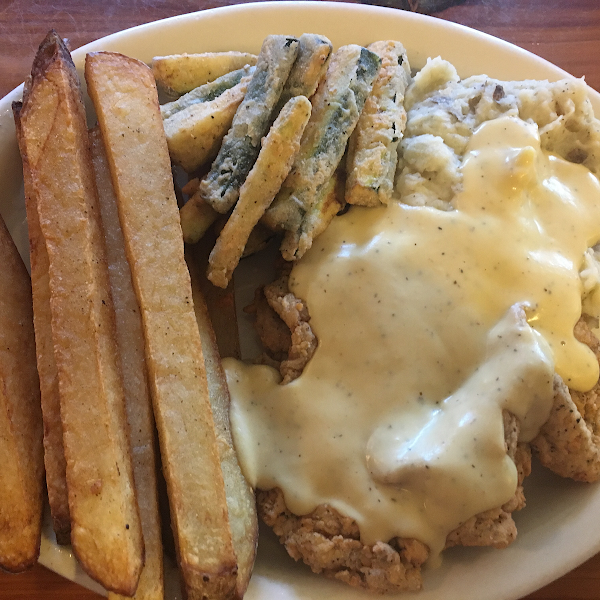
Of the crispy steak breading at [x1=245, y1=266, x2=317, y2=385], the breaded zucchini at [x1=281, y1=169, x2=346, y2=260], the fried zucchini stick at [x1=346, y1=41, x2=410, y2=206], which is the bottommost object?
the crispy steak breading at [x1=245, y1=266, x2=317, y2=385]

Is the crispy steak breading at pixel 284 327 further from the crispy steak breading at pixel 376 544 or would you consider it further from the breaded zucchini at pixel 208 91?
the breaded zucchini at pixel 208 91

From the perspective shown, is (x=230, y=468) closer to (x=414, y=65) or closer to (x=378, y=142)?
(x=378, y=142)

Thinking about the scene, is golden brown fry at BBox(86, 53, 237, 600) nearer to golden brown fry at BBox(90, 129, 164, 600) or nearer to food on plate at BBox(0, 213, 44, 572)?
golden brown fry at BBox(90, 129, 164, 600)

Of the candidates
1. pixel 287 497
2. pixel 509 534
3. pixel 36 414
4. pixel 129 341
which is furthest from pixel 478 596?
pixel 36 414

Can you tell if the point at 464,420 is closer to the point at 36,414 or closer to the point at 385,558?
the point at 385,558

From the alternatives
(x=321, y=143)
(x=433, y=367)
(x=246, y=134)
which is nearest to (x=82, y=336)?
(x=246, y=134)

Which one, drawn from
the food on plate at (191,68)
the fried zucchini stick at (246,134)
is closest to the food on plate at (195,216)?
the fried zucchini stick at (246,134)

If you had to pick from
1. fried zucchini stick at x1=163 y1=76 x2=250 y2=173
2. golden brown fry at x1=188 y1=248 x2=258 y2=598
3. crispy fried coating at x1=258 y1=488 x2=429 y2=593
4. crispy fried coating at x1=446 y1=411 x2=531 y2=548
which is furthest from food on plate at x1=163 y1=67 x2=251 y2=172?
crispy fried coating at x1=446 y1=411 x2=531 y2=548
